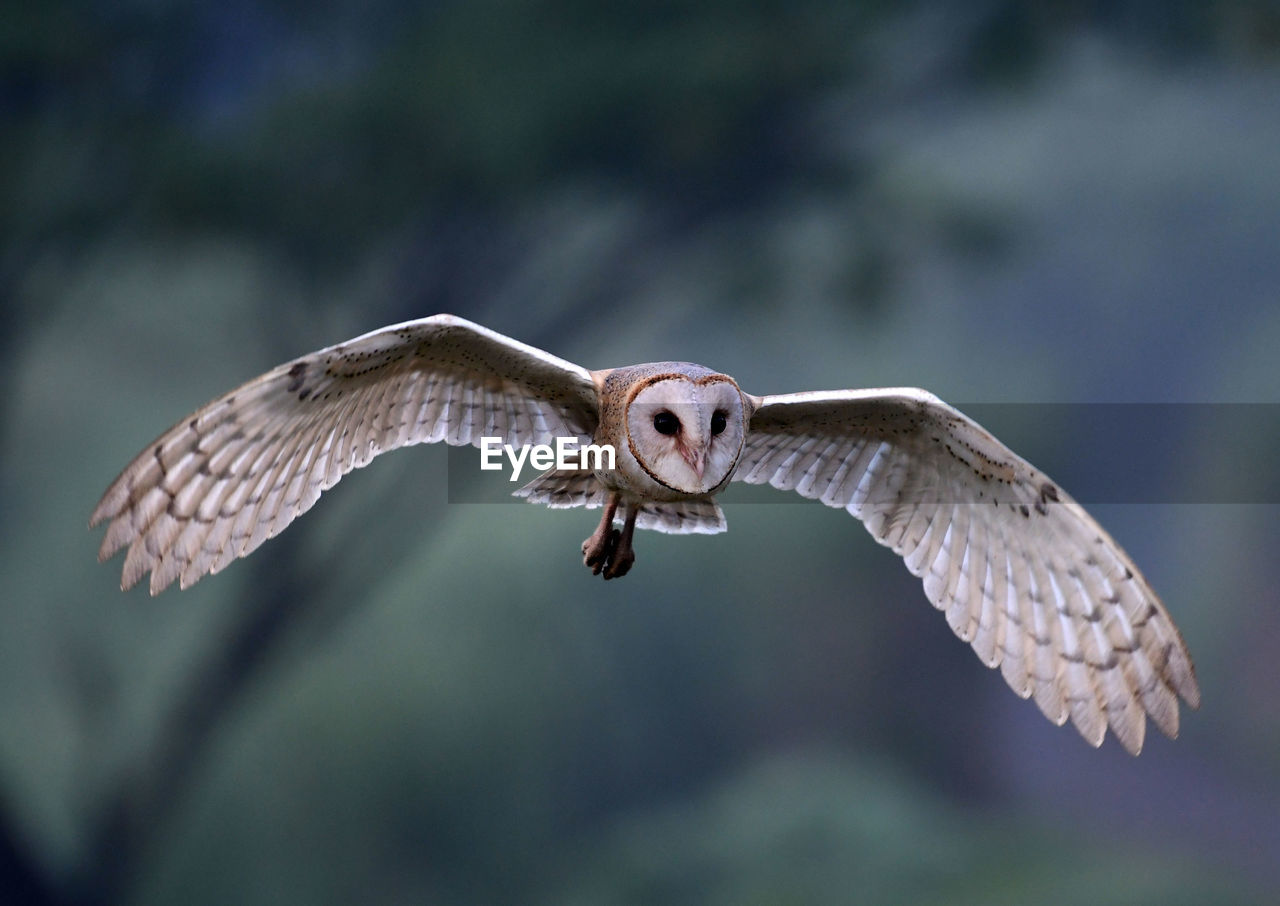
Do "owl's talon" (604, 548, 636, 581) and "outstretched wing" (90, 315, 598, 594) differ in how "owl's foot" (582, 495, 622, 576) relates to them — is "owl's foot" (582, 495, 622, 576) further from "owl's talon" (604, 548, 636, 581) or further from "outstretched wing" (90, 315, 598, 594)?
"outstretched wing" (90, 315, 598, 594)

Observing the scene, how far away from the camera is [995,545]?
2.42 meters

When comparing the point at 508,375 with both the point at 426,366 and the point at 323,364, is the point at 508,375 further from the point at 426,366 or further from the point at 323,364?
the point at 323,364

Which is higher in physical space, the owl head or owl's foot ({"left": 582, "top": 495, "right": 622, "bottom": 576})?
the owl head

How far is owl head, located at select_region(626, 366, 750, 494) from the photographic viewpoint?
198 centimetres

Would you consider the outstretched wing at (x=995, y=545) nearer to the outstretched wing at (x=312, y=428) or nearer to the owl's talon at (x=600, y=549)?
the owl's talon at (x=600, y=549)

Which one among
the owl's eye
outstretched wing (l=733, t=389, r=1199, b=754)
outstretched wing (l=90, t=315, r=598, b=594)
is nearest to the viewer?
outstretched wing (l=90, t=315, r=598, b=594)

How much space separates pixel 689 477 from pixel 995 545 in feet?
2.43

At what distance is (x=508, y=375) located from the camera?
219 centimetres

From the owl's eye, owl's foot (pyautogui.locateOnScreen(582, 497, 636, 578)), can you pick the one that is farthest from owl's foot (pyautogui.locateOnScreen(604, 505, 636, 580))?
the owl's eye

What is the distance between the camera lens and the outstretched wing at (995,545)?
2262 millimetres

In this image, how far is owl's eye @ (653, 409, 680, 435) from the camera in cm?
200

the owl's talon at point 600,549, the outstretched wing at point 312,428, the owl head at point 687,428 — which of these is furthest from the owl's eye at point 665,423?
the owl's talon at point 600,549

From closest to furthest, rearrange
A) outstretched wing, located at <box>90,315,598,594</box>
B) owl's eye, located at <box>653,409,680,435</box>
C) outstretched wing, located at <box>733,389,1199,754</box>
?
outstretched wing, located at <box>90,315,598,594</box>, owl's eye, located at <box>653,409,680,435</box>, outstretched wing, located at <box>733,389,1199,754</box>

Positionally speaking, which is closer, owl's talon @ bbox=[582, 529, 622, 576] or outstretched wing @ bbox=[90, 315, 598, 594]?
outstretched wing @ bbox=[90, 315, 598, 594]
